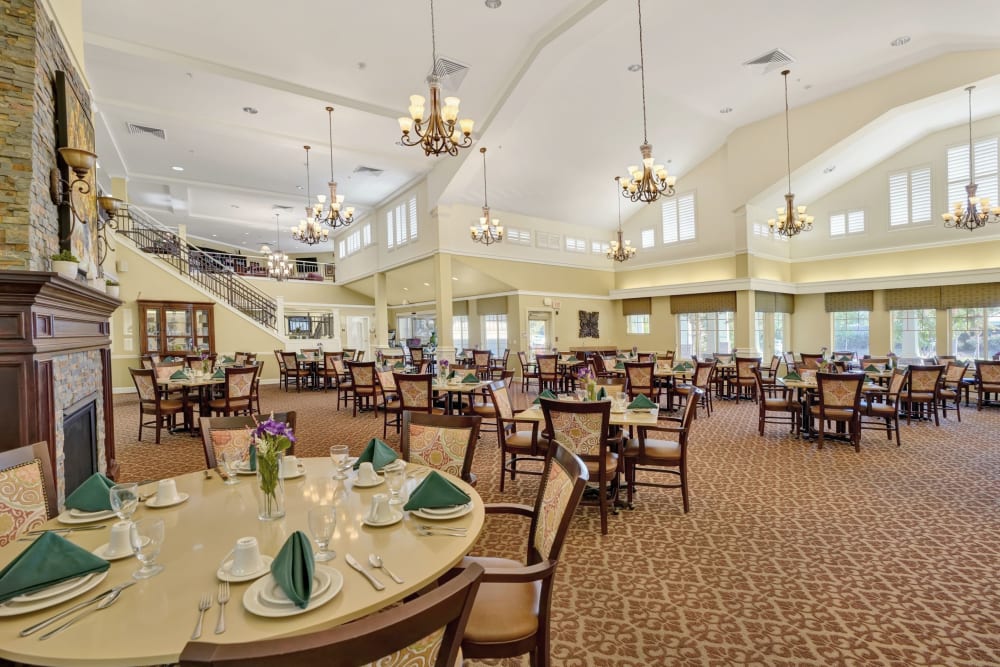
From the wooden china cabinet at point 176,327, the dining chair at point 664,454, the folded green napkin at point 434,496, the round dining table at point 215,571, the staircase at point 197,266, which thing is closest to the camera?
the round dining table at point 215,571

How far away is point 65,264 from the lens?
9.15 ft

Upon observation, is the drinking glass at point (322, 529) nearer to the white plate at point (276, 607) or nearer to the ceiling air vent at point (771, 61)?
the white plate at point (276, 607)

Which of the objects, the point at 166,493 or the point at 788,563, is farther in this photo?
the point at 788,563

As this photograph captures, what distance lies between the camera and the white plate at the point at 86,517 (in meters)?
1.71

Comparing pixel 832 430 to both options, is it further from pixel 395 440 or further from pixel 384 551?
pixel 384 551

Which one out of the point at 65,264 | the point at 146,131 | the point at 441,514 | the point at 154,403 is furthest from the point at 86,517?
the point at 146,131

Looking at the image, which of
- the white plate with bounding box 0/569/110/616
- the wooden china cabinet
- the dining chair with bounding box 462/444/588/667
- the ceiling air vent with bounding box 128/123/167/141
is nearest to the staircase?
the wooden china cabinet

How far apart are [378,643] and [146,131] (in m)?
11.6

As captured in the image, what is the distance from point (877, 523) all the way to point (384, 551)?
148 inches

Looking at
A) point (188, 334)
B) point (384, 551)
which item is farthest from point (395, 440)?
point (188, 334)

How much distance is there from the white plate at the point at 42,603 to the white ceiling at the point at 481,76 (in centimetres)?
657

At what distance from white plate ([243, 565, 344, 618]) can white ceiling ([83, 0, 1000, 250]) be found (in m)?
6.58

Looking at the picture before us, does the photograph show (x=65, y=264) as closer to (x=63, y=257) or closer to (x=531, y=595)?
(x=63, y=257)

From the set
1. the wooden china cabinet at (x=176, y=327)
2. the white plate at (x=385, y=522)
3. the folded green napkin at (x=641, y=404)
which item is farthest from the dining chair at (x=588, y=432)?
the wooden china cabinet at (x=176, y=327)
